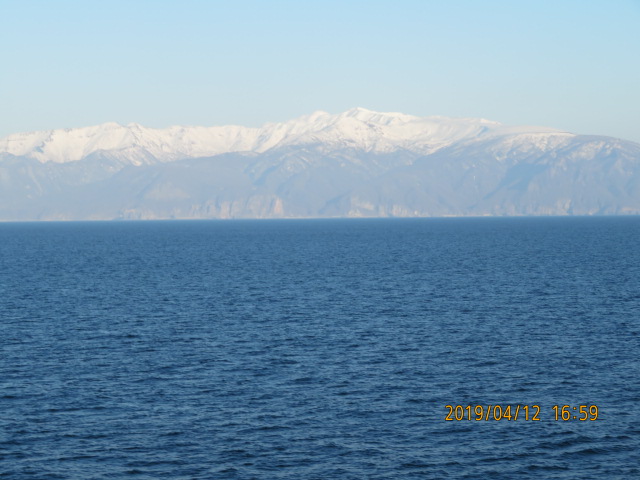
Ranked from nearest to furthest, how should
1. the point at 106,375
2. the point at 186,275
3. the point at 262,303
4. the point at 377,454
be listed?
the point at 377,454 < the point at 106,375 < the point at 262,303 < the point at 186,275

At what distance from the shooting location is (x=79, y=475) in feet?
133

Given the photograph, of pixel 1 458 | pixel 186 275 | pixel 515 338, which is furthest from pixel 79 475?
pixel 186 275

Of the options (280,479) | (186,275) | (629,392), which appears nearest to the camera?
(280,479)

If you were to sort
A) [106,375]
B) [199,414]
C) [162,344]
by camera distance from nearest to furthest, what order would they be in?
[199,414] < [106,375] < [162,344]

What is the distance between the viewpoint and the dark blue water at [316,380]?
140 ft

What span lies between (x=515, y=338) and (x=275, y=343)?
757 inches

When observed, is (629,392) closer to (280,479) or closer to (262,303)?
(280,479)

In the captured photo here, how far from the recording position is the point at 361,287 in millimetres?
116250

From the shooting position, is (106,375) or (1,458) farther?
(106,375)

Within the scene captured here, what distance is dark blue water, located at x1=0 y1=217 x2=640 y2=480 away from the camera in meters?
42.5

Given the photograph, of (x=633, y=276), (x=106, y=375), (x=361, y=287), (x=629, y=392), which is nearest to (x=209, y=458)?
(x=106, y=375)

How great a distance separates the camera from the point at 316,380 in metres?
57.5

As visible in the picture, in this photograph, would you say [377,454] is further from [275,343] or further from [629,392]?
[275,343]

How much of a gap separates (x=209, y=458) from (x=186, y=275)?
315ft
